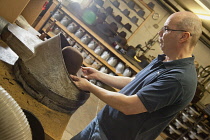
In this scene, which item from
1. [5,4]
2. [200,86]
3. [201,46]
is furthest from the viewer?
[201,46]

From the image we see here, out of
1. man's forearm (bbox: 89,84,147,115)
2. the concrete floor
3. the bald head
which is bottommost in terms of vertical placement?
the concrete floor

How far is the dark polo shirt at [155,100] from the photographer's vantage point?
1198mm

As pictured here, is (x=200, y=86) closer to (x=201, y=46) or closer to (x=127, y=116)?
(x=201, y=46)

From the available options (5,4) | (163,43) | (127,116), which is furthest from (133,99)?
(5,4)

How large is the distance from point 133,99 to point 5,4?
50.5 inches

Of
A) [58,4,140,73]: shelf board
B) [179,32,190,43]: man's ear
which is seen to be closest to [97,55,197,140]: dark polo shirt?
[179,32,190,43]: man's ear

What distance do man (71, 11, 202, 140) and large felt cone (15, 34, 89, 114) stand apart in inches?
4.4

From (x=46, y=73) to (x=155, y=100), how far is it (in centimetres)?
71

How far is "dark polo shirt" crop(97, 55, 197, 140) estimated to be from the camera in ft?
3.93

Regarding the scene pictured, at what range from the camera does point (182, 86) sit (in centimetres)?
122

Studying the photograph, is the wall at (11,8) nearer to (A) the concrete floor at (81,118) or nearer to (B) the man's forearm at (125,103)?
(B) the man's forearm at (125,103)

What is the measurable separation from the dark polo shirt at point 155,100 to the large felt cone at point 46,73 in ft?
A: 1.13

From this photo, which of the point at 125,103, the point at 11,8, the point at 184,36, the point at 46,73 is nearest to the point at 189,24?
the point at 184,36

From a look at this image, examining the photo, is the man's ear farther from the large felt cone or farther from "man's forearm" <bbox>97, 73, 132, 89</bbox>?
the large felt cone
